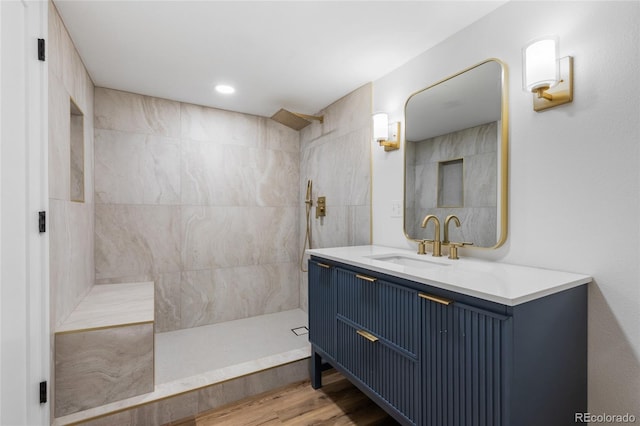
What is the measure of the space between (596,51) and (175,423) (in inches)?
110

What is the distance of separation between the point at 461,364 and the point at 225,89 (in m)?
2.61

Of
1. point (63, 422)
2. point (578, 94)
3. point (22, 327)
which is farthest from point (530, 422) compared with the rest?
point (63, 422)

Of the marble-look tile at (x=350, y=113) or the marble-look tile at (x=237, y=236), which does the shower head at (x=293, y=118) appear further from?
the marble-look tile at (x=237, y=236)

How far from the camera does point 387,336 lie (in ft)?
4.75

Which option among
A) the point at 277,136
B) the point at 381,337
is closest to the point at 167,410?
the point at 381,337

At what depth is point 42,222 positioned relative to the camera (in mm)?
1386

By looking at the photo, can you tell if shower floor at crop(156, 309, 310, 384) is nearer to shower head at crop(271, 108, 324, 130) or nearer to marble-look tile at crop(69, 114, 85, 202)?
marble-look tile at crop(69, 114, 85, 202)

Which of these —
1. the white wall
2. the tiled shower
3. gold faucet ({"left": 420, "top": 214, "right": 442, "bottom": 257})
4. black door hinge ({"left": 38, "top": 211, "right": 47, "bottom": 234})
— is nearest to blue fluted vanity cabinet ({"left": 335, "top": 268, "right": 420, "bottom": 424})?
gold faucet ({"left": 420, "top": 214, "right": 442, "bottom": 257})

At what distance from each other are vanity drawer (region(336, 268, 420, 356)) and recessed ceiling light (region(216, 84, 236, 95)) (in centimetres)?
186

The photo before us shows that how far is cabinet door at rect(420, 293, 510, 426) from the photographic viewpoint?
985 mm

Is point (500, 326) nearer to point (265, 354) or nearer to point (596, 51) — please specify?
point (596, 51)

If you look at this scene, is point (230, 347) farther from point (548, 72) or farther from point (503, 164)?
point (548, 72)

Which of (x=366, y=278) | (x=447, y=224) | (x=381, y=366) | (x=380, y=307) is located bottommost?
(x=381, y=366)

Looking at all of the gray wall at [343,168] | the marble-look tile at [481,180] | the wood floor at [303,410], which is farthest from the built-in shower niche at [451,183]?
the wood floor at [303,410]
